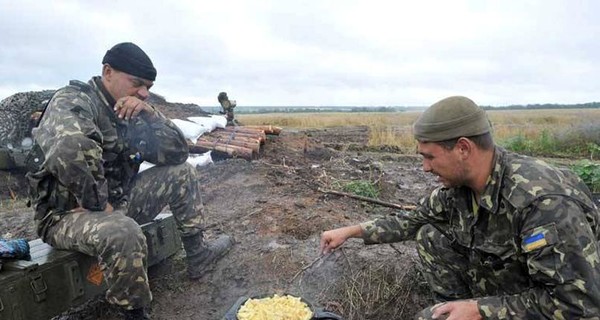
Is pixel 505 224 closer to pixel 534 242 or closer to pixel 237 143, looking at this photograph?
pixel 534 242

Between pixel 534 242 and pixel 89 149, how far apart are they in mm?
2547

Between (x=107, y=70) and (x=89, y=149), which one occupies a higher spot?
(x=107, y=70)

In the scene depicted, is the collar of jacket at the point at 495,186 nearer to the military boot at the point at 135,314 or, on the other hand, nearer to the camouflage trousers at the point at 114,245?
the camouflage trousers at the point at 114,245

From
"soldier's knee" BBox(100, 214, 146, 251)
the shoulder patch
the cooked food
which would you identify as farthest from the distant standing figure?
the shoulder patch

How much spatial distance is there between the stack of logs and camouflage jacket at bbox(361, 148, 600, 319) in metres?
5.28

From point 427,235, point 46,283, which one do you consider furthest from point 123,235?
point 427,235

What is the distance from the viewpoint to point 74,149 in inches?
111

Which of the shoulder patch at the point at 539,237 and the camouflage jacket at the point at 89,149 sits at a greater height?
the camouflage jacket at the point at 89,149

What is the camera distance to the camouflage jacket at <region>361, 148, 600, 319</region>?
74.9 inches

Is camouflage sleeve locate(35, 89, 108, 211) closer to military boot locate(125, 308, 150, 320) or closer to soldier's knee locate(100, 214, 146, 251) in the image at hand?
soldier's knee locate(100, 214, 146, 251)

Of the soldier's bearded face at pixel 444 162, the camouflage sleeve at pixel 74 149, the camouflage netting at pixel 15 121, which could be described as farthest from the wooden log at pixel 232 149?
the soldier's bearded face at pixel 444 162

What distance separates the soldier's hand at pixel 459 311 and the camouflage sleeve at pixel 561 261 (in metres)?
0.13

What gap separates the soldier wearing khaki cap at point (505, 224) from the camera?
1915mm

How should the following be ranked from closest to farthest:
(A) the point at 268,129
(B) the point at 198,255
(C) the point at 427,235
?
(C) the point at 427,235 < (B) the point at 198,255 < (A) the point at 268,129
